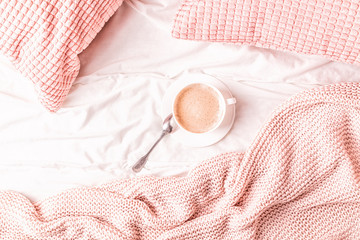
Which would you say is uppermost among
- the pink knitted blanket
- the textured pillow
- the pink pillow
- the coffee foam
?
the textured pillow

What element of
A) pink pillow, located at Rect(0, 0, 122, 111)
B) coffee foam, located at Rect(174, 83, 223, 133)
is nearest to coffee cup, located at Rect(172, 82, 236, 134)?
coffee foam, located at Rect(174, 83, 223, 133)

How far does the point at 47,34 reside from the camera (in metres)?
0.85

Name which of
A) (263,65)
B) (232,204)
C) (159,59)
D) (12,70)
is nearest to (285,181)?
(232,204)

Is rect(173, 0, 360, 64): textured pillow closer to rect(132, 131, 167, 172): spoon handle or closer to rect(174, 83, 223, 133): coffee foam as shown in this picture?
rect(174, 83, 223, 133): coffee foam

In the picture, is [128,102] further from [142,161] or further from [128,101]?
[142,161]

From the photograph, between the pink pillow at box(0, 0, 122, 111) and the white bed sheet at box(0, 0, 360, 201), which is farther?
the white bed sheet at box(0, 0, 360, 201)

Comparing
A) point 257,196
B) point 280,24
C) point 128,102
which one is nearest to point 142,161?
point 128,102

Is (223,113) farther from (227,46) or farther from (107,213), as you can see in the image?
(107,213)

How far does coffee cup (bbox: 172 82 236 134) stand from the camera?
0.95m

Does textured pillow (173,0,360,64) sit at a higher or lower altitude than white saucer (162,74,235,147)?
higher

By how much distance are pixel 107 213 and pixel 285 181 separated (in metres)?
0.48

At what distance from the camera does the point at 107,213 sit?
3.14 ft

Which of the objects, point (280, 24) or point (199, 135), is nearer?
point (280, 24)

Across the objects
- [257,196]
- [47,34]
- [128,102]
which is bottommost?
[257,196]
